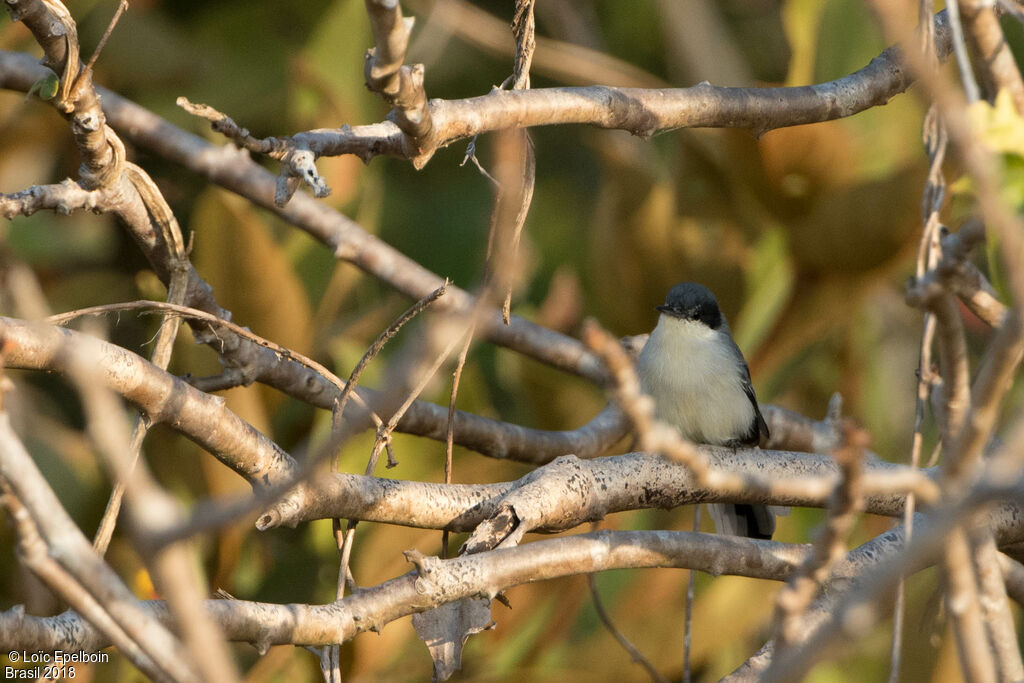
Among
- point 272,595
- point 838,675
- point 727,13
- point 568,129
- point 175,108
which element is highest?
point 727,13

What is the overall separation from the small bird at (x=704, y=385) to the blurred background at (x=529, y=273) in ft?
0.80

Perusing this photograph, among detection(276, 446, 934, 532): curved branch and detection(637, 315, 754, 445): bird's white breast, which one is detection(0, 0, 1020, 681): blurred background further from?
detection(276, 446, 934, 532): curved branch

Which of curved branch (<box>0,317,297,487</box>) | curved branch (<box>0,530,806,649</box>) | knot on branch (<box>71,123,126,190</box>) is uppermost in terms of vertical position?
knot on branch (<box>71,123,126,190</box>)

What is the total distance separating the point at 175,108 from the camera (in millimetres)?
5035

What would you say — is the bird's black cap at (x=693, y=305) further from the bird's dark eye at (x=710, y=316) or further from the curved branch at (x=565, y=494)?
the curved branch at (x=565, y=494)

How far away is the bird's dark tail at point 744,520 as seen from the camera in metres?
3.68

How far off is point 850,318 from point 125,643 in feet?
12.2

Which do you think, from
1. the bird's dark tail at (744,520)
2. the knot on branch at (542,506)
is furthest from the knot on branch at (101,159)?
the bird's dark tail at (744,520)

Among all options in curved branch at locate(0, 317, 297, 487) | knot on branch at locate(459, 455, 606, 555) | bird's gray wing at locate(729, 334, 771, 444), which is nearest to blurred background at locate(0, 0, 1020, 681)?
bird's gray wing at locate(729, 334, 771, 444)

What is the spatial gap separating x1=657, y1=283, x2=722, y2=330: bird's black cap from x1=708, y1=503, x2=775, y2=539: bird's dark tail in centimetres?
67

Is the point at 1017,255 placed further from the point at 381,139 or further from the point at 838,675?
the point at 838,675

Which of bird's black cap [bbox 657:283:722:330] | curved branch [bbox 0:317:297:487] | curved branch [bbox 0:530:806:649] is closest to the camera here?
curved branch [bbox 0:530:806:649]

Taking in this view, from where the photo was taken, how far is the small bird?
361 centimetres

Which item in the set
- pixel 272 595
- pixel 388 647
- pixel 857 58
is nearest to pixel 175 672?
pixel 388 647
